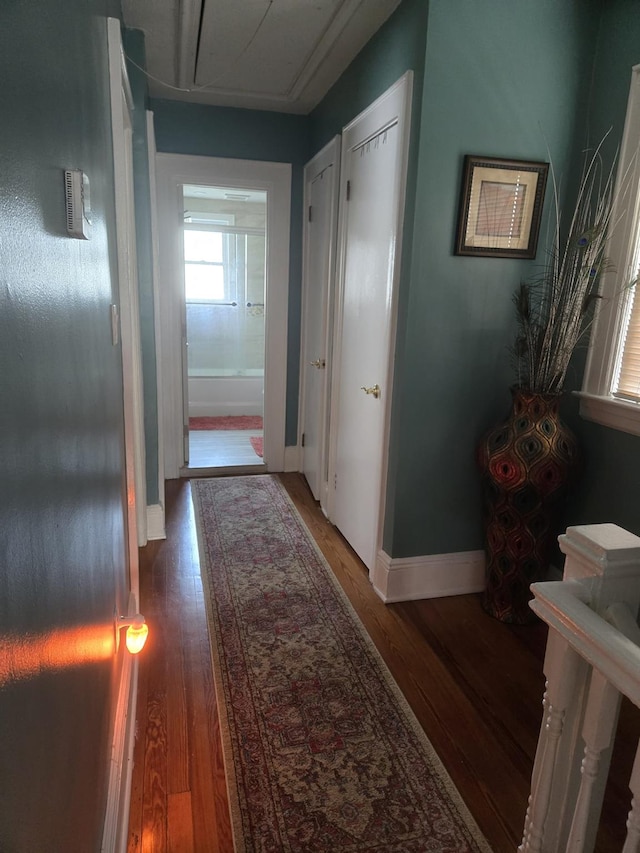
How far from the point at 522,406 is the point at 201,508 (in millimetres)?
2095

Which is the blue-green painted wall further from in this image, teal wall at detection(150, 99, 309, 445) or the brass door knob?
teal wall at detection(150, 99, 309, 445)

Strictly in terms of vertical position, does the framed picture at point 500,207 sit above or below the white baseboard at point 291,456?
above

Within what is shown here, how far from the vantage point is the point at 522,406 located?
2242mm

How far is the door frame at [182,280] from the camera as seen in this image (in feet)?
12.2

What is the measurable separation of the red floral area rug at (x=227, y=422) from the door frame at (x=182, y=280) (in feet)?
5.05

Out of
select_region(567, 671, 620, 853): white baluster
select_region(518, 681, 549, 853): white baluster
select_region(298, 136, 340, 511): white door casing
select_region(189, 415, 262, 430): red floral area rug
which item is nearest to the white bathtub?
select_region(189, 415, 262, 430): red floral area rug

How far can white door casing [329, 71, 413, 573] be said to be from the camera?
7.89 feet

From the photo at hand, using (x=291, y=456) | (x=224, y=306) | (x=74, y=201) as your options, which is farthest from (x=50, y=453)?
(x=224, y=306)

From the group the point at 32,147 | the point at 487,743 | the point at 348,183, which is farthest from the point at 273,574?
the point at 32,147

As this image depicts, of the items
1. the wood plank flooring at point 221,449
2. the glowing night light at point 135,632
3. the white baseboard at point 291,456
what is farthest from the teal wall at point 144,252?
the glowing night light at point 135,632

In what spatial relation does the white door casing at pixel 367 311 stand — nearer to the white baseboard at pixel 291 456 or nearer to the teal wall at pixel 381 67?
the teal wall at pixel 381 67

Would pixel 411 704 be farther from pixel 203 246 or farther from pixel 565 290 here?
pixel 203 246

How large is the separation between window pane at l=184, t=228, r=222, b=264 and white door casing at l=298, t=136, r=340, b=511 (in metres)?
2.58

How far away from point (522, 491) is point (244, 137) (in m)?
2.92
